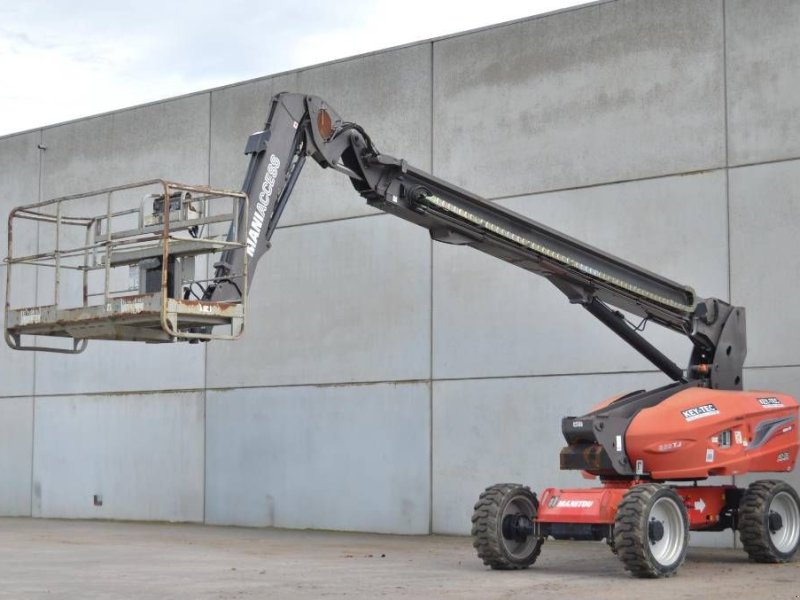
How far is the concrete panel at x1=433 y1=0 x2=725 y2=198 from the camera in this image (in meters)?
19.9

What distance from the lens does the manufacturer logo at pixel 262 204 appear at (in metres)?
13.8

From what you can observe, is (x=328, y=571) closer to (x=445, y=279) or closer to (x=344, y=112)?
(x=445, y=279)

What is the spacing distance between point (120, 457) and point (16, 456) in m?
3.16

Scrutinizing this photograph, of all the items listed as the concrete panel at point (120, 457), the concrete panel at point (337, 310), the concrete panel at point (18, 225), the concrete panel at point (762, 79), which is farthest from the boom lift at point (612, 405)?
the concrete panel at point (18, 225)

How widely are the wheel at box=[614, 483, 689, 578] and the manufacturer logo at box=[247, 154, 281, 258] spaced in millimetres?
4951

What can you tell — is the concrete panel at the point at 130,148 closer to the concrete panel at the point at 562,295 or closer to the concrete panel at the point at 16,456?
the concrete panel at the point at 16,456

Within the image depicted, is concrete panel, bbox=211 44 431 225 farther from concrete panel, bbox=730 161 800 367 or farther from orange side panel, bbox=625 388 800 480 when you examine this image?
orange side panel, bbox=625 388 800 480

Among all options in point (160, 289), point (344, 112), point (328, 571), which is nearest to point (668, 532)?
point (328, 571)

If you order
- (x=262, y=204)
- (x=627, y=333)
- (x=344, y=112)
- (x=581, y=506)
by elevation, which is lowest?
(x=581, y=506)

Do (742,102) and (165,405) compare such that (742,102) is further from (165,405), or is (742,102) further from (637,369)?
(165,405)

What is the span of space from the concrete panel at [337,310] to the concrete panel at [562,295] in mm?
561

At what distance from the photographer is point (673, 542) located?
589 inches

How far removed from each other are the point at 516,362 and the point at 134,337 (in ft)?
30.9

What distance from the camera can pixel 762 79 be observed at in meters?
19.3
